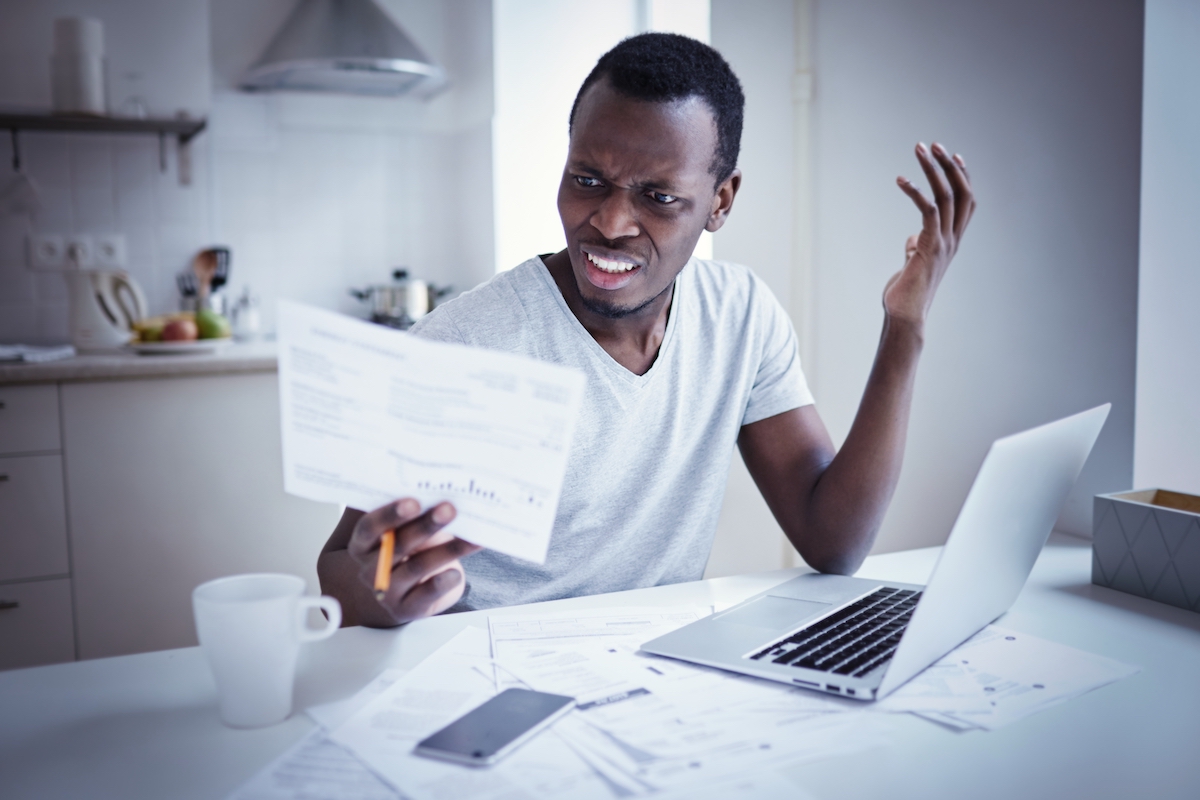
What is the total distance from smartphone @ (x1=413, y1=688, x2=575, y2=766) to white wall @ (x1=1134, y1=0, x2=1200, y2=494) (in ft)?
3.10

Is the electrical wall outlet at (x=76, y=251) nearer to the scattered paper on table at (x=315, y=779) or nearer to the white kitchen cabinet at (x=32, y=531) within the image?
the white kitchen cabinet at (x=32, y=531)

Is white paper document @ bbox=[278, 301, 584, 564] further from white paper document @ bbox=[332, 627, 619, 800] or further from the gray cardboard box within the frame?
the gray cardboard box

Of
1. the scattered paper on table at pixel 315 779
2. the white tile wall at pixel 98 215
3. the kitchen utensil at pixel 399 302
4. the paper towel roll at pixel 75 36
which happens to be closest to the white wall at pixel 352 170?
the white tile wall at pixel 98 215

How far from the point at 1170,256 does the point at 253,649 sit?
117 cm

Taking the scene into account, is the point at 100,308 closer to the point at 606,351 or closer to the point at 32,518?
the point at 32,518

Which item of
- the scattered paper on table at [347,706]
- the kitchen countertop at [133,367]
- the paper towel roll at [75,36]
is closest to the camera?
the scattered paper on table at [347,706]

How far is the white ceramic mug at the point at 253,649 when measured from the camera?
63cm

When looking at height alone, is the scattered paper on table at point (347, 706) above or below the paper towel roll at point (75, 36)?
below

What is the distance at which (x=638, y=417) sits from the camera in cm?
113

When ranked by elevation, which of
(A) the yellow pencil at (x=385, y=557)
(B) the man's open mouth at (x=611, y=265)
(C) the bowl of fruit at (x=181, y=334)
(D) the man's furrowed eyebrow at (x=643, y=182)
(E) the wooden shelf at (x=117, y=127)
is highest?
(E) the wooden shelf at (x=117, y=127)

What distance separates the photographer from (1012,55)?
137cm

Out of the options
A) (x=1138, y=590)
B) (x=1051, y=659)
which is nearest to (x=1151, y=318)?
(x=1138, y=590)

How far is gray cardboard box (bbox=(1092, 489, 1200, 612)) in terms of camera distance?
92cm

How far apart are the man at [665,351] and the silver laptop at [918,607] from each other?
20 cm
